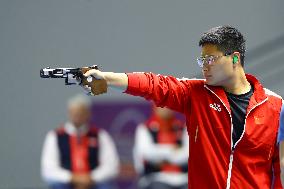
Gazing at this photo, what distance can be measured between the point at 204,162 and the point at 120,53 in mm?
3494

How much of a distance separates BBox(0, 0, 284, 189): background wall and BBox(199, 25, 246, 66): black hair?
10.2 ft

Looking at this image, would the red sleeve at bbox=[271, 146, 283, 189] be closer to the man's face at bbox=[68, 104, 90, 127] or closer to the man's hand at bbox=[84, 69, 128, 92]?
the man's hand at bbox=[84, 69, 128, 92]

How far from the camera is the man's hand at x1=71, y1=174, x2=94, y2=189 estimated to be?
5.31 metres

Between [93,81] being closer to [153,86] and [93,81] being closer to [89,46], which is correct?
[153,86]

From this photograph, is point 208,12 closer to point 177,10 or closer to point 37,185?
point 177,10

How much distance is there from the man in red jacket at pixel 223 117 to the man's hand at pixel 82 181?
237cm

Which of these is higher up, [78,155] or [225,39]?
[225,39]

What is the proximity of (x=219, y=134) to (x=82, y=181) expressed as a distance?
8.28 ft

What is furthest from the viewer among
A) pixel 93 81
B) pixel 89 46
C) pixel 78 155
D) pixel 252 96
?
pixel 89 46

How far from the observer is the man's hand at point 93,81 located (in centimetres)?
283

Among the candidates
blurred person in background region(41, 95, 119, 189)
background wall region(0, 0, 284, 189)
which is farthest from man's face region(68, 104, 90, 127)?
background wall region(0, 0, 284, 189)

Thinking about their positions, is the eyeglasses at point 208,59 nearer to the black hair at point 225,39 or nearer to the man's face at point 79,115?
the black hair at point 225,39

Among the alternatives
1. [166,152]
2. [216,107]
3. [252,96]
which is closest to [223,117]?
[216,107]

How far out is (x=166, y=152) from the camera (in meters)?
5.36
